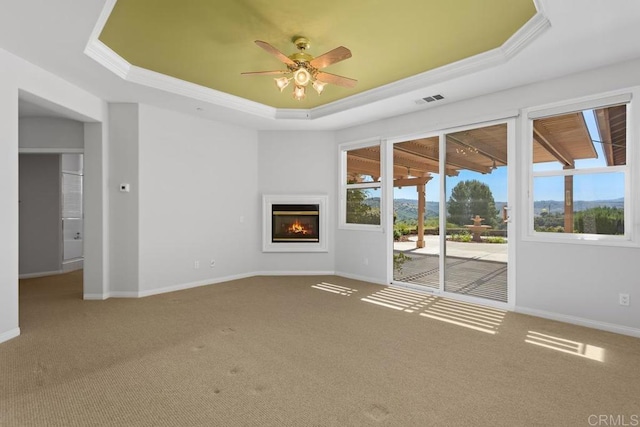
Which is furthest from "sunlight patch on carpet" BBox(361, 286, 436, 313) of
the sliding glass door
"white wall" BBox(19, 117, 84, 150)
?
"white wall" BBox(19, 117, 84, 150)

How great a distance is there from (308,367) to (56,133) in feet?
16.7

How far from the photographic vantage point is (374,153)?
5738 mm

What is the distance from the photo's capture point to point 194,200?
17.5 ft

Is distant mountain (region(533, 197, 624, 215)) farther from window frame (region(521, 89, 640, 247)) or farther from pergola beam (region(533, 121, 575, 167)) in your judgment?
pergola beam (region(533, 121, 575, 167))

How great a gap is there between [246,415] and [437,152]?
14.0 feet

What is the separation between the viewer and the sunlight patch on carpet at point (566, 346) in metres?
2.84

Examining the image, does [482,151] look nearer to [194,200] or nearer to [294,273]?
[294,273]

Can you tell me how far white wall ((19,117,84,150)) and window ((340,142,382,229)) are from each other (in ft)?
13.6

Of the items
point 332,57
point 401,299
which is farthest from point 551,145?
point 332,57

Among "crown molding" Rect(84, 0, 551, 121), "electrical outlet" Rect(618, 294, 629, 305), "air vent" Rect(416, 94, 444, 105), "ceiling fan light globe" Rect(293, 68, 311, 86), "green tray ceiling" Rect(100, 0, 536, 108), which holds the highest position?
"green tray ceiling" Rect(100, 0, 536, 108)

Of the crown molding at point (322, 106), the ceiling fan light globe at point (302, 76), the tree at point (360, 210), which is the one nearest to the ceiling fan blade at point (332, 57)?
the ceiling fan light globe at point (302, 76)

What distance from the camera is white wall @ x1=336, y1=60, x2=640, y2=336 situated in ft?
10.9

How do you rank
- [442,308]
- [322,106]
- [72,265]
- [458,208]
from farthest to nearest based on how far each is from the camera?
[72,265], [322,106], [458,208], [442,308]

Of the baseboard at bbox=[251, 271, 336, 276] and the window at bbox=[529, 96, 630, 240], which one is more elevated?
the window at bbox=[529, 96, 630, 240]
